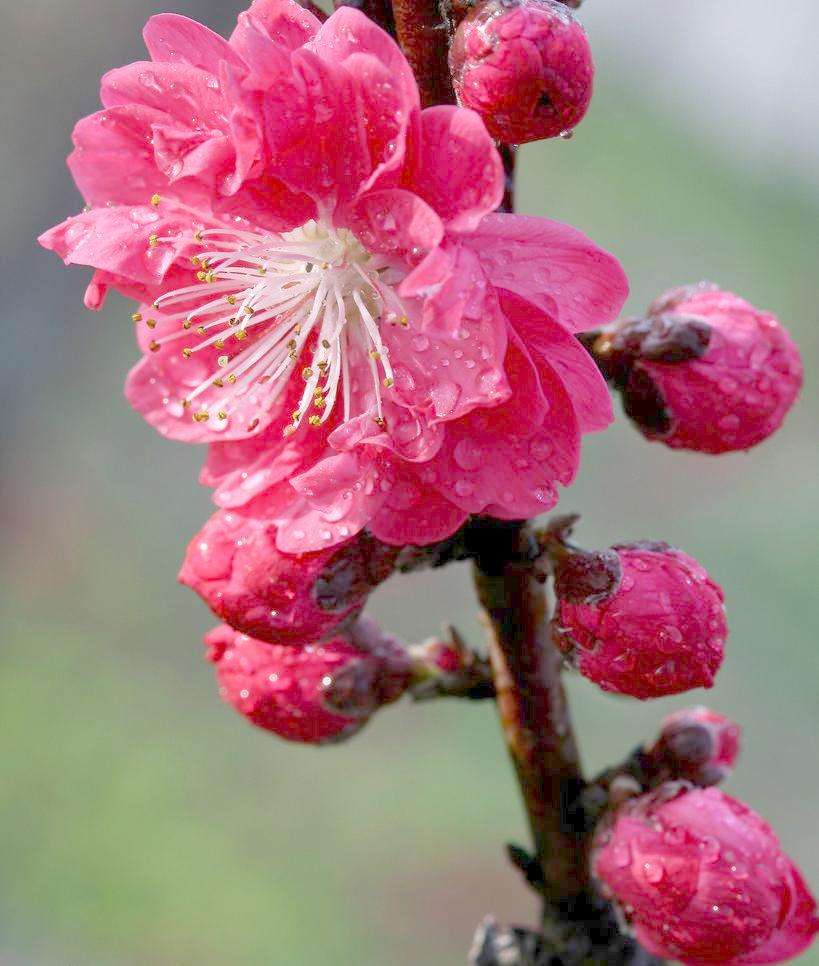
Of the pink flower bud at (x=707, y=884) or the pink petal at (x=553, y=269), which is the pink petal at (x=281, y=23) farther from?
the pink flower bud at (x=707, y=884)

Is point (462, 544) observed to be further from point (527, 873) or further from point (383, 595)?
point (383, 595)

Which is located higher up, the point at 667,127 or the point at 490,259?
the point at 490,259

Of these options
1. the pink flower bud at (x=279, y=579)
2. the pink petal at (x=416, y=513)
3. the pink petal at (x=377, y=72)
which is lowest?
the pink flower bud at (x=279, y=579)

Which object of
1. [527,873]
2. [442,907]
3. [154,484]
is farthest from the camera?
[154,484]

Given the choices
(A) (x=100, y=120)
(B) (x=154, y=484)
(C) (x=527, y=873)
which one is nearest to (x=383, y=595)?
(B) (x=154, y=484)

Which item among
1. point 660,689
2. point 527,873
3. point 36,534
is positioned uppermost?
point 660,689

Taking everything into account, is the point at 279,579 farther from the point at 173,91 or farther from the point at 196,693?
the point at 196,693

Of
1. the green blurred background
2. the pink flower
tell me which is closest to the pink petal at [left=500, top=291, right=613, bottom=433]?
the pink flower

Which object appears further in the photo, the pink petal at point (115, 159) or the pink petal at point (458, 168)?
the pink petal at point (115, 159)

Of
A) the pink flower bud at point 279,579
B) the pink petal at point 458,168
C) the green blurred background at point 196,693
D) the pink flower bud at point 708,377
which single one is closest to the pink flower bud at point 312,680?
the pink flower bud at point 279,579
